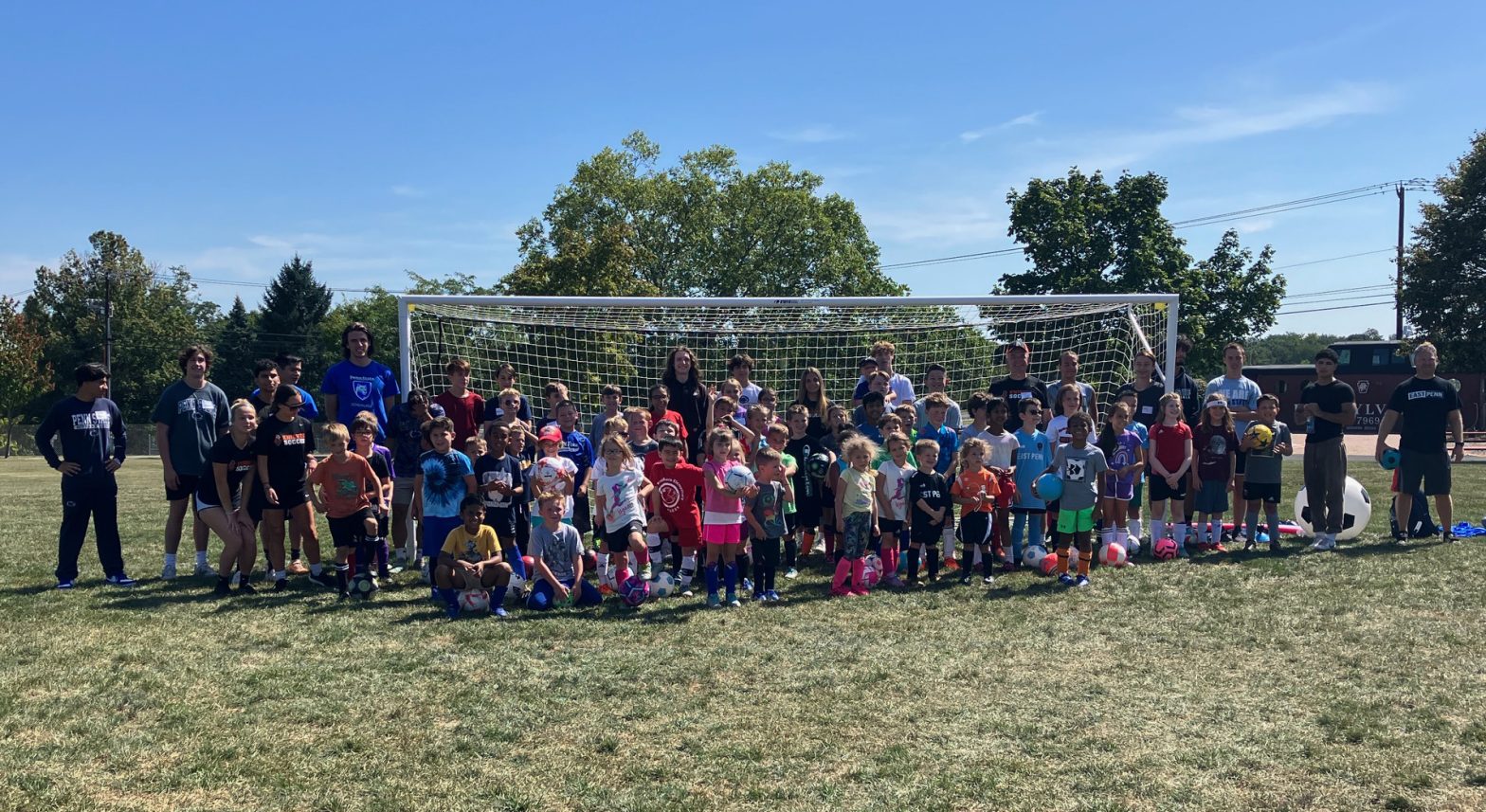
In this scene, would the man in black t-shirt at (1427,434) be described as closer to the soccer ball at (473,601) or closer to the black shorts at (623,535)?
the black shorts at (623,535)

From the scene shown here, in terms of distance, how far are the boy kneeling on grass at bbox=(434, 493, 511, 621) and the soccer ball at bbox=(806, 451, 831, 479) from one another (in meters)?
2.80

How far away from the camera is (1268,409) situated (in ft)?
33.1

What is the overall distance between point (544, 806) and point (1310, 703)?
380 centimetres

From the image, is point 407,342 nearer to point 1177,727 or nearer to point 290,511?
point 290,511

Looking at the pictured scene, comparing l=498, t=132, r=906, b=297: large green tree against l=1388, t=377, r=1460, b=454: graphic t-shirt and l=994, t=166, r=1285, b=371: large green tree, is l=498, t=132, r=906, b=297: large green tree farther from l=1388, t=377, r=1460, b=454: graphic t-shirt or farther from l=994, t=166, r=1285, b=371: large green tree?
l=1388, t=377, r=1460, b=454: graphic t-shirt

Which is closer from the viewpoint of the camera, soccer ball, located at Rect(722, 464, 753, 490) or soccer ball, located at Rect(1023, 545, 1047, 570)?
soccer ball, located at Rect(722, 464, 753, 490)

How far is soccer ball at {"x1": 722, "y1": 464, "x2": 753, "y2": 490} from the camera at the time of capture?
7.64 metres

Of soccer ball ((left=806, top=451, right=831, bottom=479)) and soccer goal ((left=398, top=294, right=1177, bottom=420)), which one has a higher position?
soccer goal ((left=398, top=294, right=1177, bottom=420))

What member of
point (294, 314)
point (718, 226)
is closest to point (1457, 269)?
point (718, 226)

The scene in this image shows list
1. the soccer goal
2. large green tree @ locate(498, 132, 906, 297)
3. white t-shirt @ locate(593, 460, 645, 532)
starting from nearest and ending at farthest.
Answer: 1. white t-shirt @ locate(593, 460, 645, 532)
2. the soccer goal
3. large green tree @ locate(498, 132, 906, 297)

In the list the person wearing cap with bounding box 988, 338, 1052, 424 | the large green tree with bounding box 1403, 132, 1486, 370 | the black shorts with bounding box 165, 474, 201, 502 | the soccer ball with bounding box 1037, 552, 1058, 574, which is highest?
the large green tree with bounding box 1403, 132, 1486, 370

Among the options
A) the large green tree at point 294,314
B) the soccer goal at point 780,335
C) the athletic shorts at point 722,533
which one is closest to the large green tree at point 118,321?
the large green tree at point 294,314

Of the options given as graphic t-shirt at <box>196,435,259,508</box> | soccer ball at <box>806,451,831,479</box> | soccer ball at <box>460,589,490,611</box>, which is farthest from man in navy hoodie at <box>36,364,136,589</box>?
soccer ball at <box>806,451,831,479</box>

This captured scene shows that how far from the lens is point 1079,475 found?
8594 millimetres
